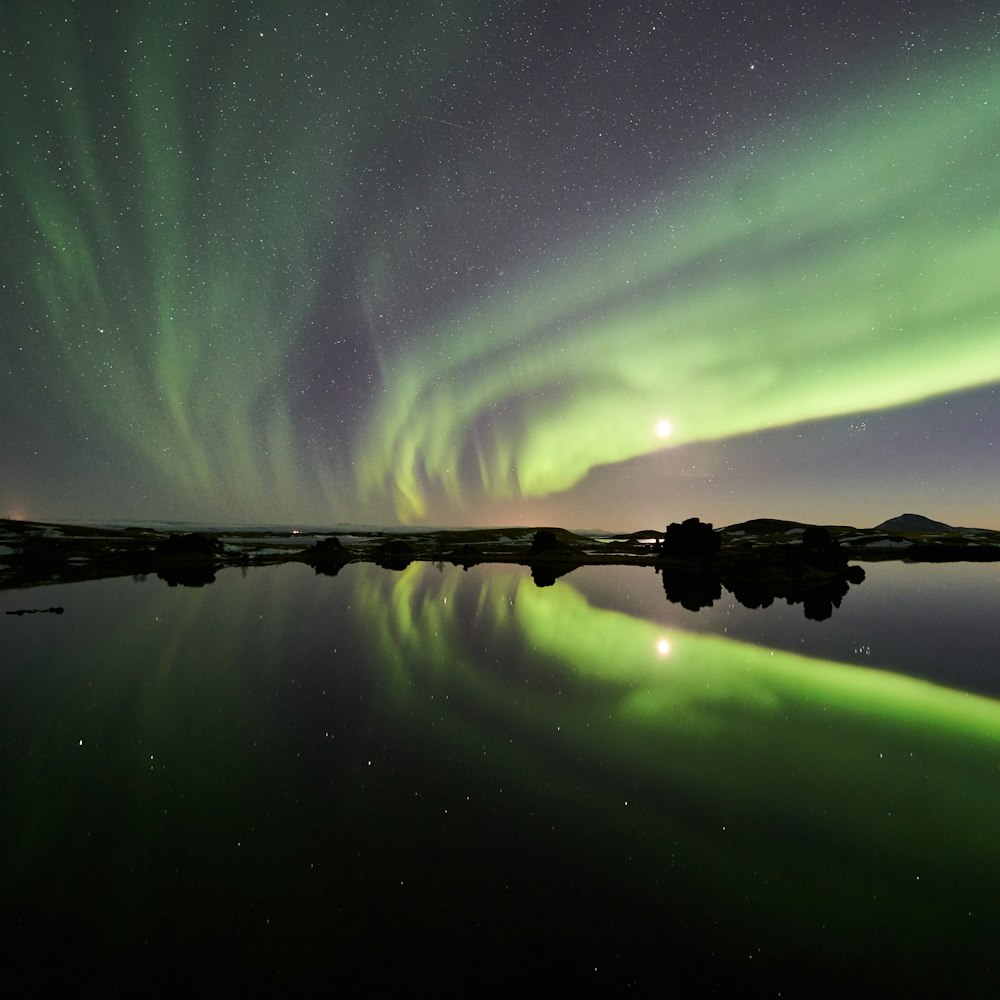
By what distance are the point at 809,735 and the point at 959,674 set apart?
1297cm

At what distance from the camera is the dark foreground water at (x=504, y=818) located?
7.80m

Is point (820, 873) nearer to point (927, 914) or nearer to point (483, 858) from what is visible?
point (927, 914)

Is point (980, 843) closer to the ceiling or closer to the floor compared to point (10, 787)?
closer to the floor

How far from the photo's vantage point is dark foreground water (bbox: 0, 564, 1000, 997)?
780cm

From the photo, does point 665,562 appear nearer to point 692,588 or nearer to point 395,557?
point 692,588

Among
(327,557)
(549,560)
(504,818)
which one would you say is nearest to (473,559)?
(549,560)

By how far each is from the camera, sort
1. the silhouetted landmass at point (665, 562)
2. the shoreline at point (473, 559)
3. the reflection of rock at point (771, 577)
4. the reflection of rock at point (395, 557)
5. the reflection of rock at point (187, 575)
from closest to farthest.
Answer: the reflection of rock at point (771, 577) → the silhouetted landmass at point (665, 562) → the reflection of rock at point (187, 575) → the shoreline at point (473, 559) → the reflection of rock at point (395, 557)

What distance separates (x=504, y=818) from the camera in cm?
1162

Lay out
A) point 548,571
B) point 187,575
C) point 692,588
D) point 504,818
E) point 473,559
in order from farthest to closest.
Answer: point 473,559 → point 548,571 → point 187,575 → point 692,588 → point 504,818

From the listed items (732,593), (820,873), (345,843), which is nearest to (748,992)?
(820,873)

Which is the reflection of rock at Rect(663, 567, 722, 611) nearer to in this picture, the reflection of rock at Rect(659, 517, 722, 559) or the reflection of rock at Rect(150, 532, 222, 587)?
the reflection of rock at Rect(659, 517, 722, 559)

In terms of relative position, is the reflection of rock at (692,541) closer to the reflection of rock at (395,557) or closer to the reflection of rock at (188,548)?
the reflection of rock at (395,557)

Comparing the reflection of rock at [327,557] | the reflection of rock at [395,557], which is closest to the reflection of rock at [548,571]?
the reflection of rock at [395,557]

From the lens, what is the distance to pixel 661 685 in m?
22.1
